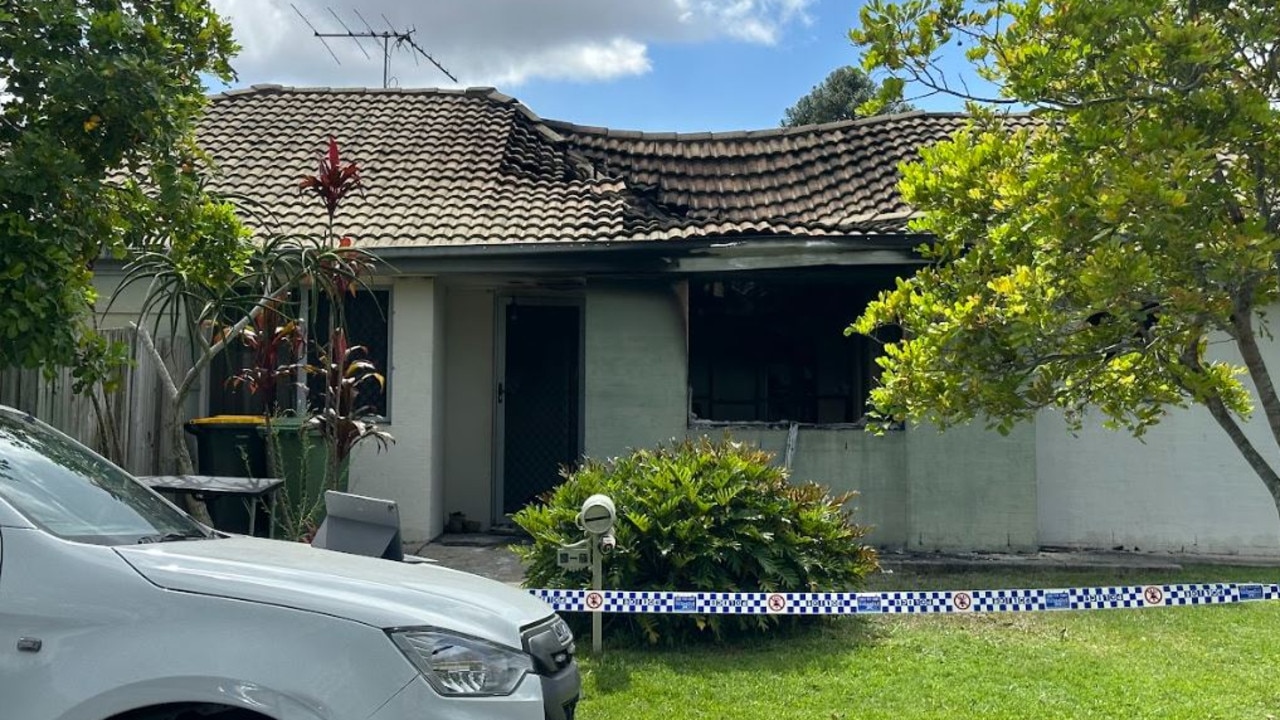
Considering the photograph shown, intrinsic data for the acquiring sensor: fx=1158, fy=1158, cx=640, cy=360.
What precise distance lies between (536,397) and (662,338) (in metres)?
1.88

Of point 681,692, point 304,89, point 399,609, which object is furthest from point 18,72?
point 304,89

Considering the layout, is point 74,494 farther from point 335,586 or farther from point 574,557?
point 574,557

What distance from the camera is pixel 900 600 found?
6.26m

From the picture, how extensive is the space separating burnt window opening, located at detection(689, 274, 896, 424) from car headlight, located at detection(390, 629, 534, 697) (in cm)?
852

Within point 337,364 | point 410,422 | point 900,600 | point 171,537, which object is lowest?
point 900,600

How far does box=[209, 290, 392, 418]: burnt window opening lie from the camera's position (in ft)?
35.3

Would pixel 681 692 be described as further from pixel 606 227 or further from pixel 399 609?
pixel 606 227

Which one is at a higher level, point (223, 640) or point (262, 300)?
point (262, 300)

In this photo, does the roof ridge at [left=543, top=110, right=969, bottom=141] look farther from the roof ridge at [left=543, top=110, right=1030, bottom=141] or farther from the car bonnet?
the car bonnet

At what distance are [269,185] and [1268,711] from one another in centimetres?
954

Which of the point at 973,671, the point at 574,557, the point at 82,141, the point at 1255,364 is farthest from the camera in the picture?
the point at 574,557

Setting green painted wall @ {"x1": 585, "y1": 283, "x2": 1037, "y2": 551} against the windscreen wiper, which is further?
green painted wall @ {"x1": 585, "y1": 283, "x2": 1037, "y2": 551}

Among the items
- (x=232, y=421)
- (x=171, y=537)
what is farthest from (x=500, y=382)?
(x=171, y=537)

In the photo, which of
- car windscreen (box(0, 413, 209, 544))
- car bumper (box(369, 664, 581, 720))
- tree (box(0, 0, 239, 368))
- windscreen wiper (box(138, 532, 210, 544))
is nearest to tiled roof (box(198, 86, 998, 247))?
tree (box(0, 0, 239, 368))
